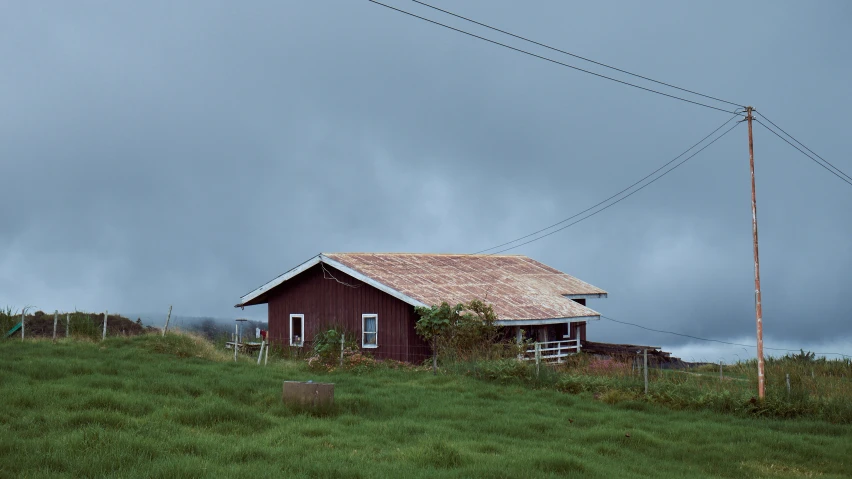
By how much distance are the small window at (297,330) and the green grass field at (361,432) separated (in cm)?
1101

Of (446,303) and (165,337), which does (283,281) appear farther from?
(446,303)

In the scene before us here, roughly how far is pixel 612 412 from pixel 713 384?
234 inches

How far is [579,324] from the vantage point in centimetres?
3588

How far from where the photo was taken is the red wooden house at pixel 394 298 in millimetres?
28359

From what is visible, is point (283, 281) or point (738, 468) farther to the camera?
point (283, 281)

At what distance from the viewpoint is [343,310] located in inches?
1193

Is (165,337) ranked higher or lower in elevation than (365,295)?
lower

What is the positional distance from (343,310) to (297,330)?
3.90m

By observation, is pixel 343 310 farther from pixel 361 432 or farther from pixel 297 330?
pixel 361 432

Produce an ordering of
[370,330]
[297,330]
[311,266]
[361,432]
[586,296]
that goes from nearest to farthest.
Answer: [361,432], [370,330], [311,266], [297,330], [586,296]

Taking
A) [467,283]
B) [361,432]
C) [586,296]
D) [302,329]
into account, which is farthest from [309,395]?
[586,296]

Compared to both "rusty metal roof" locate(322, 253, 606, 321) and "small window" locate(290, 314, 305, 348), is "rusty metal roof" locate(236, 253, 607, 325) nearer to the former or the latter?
"rusty metal roof" locate(322, 253, 606, 321)

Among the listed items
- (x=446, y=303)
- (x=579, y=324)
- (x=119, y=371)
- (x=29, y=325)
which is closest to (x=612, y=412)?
(x=446, y=303)

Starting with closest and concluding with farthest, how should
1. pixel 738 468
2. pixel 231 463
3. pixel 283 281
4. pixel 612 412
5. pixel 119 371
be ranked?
pixel 231 463, pixel 738 468, pixel 612 412, pixel 119 371, pixel 283 281
